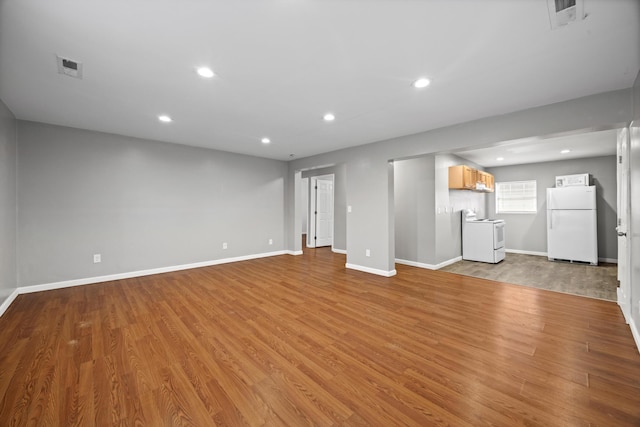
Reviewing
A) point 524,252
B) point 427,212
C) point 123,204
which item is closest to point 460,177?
point 427,212

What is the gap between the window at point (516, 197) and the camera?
7027mm

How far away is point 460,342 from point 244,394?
1928mm

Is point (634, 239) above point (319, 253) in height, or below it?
above

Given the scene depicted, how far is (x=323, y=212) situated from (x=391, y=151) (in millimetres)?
3803

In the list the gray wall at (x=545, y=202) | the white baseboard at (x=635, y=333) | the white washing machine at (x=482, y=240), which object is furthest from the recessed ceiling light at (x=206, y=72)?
the gray wall at (x=545, y=202)

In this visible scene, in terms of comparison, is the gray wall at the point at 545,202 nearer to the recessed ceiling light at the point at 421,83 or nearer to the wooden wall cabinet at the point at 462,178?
the wooden wall cabinet at the point at 462,178

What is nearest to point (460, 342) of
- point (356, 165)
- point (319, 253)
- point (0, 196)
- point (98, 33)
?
point (356, 165)

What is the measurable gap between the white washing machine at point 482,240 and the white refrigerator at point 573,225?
114 cm

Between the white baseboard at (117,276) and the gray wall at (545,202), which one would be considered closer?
the white baseboard at (117,276)

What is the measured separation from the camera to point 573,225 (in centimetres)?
551

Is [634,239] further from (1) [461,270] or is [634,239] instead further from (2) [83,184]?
(2) [83,184]

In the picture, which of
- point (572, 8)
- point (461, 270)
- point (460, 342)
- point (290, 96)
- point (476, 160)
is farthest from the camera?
point (476, 160)

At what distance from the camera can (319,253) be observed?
6.90 meters

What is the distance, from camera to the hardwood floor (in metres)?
1.54
